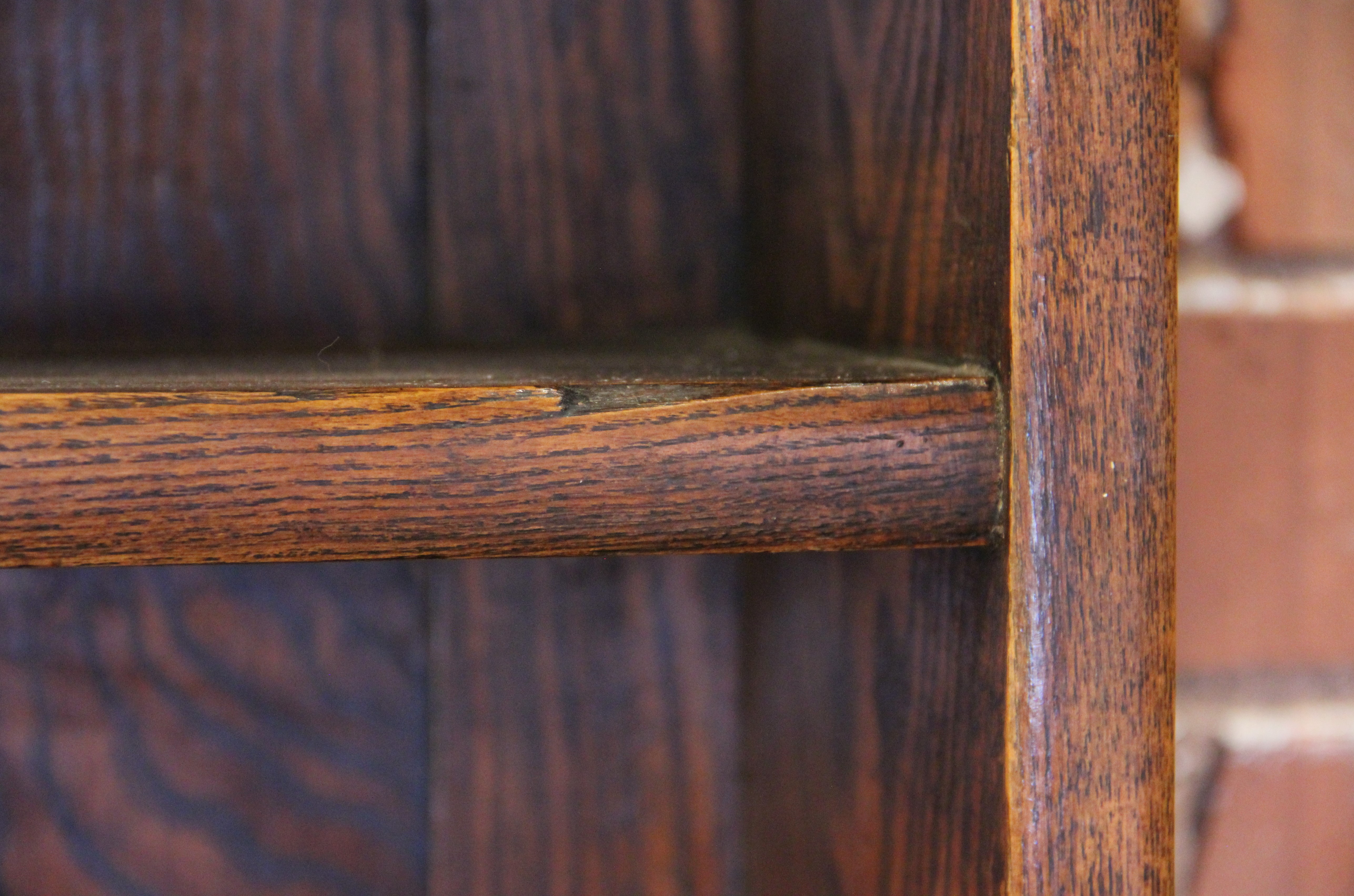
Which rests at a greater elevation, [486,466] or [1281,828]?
[486,466]

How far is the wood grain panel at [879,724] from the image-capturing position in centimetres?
22

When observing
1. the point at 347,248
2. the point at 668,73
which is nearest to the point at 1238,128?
the point at 668,73

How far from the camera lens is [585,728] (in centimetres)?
36

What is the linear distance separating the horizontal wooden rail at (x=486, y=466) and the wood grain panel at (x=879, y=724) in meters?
0.03

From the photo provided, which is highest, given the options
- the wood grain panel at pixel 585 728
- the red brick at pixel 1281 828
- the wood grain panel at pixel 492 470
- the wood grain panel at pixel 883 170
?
the wood grain panel at pixel 883 170

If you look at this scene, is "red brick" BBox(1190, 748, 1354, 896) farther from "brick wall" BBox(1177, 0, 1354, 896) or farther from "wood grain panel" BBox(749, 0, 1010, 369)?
"wood grain panel" BBox(749, 0, 1010, 369)

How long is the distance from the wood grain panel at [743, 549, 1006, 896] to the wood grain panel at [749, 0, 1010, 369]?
5 cm

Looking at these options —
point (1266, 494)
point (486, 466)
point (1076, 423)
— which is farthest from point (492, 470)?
point (1266, 494)

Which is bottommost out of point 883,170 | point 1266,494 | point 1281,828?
point 1281,828

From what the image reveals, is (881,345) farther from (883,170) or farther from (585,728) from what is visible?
(585,728)

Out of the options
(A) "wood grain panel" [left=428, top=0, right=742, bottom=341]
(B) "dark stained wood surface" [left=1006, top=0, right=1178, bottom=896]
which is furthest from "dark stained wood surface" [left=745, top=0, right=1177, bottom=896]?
(A) "wood grain panel" [left=428, top=0, right=742, bottom=341]

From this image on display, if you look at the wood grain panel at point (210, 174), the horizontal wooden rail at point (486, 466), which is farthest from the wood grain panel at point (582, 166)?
the horizontal wooden rail at point (486, 466)

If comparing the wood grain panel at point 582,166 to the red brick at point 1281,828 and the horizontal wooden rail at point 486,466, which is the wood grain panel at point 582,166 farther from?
the red brick at point 1281,828

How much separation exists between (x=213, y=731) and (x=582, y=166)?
8.2 inches
